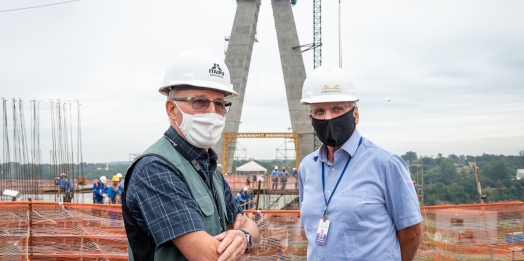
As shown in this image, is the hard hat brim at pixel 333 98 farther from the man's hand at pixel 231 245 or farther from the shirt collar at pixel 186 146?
the man's hand at pixel 231 245

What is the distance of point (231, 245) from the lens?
5.76 ft

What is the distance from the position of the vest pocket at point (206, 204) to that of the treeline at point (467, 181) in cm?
2282

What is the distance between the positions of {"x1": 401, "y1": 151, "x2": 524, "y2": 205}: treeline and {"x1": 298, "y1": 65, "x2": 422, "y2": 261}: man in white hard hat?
71.5ft

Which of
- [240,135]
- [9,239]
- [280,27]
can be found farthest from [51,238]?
[280,27]

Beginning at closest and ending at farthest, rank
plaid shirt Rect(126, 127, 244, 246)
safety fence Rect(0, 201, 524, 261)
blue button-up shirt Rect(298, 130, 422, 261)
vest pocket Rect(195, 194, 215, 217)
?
plaid shirt Rect(126, 127, 244, 246)
vest pocket Rect(195, 194, 215, 217)
blue button-up shirt Rect(298, 130, 422, 261)
safety fence Rect(0, 201, 524, 261)

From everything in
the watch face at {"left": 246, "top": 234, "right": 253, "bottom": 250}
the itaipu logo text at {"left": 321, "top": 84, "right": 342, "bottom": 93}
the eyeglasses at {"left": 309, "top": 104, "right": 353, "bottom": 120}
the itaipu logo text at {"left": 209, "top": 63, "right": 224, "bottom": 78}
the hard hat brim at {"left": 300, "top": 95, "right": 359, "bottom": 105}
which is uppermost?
the itaipu logo text at {"left": 209, "top": 63, "right": 224, "bottom": 78}

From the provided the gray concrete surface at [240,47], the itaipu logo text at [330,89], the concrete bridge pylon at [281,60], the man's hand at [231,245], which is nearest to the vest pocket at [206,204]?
the man's hand at [231,245]

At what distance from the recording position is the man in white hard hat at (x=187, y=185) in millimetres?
1657

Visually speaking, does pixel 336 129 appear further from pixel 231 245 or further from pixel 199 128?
pixel 231 245

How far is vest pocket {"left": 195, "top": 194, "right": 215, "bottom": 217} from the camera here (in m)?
1.80

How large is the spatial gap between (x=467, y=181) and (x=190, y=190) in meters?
33.5

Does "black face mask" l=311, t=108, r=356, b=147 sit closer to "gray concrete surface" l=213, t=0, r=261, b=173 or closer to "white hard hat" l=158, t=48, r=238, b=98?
"white hard hat" l=158, t=48, r=238, b=98

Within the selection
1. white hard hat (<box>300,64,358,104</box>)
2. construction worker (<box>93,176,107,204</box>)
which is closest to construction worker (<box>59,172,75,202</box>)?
construction worker (<box>93,176,107,204</box>)

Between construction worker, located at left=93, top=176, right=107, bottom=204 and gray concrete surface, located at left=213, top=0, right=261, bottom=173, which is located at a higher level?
gray concrete surface, located at left=213, top=0, right=261, bottom=173
